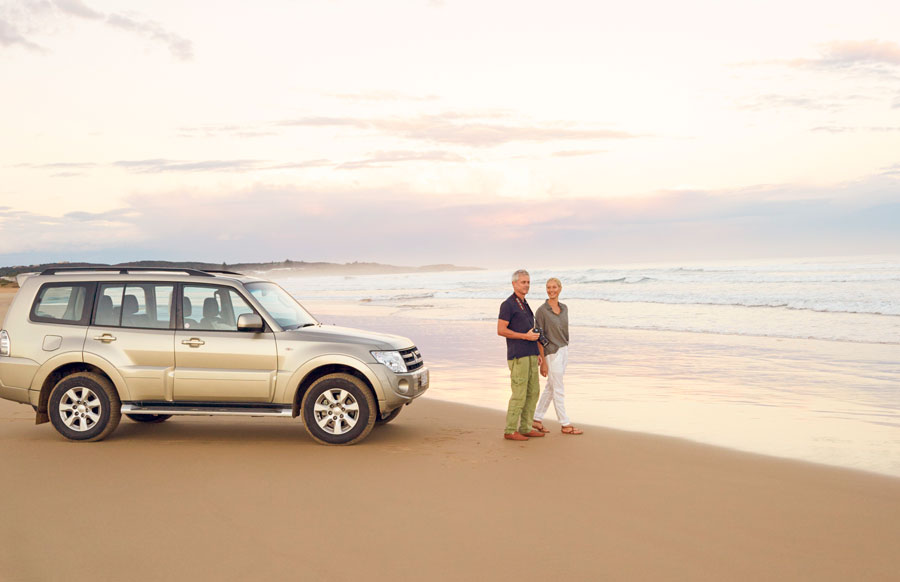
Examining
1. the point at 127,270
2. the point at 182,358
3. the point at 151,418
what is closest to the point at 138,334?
the point at 182,358

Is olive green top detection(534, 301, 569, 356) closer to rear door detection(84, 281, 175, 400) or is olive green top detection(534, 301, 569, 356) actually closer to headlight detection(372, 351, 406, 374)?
headlight detection(372, 351, 406, 374)

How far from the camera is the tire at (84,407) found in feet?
28.4

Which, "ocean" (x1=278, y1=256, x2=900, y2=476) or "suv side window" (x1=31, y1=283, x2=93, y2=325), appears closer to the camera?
"suv side window" (x1=31, y1=283, x2=93, y2=325)

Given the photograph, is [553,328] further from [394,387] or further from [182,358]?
[182,358]

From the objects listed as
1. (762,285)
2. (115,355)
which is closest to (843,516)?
(115,355)

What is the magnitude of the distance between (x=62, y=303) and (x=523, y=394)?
5.44m

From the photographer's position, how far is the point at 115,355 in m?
8.65

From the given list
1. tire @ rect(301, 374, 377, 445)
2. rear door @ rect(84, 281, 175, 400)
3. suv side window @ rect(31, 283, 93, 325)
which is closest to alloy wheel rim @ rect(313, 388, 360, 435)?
tire @ rect(301, 374, 377, 445)

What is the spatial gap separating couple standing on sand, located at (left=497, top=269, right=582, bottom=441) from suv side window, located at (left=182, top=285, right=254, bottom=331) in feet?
9.81

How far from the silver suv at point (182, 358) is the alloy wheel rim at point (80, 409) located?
1 cm

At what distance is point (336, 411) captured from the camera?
852cm

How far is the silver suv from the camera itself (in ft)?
27.8

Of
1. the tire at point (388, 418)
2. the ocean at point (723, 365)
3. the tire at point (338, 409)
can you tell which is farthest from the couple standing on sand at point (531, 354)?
the tire at point (338, 409)

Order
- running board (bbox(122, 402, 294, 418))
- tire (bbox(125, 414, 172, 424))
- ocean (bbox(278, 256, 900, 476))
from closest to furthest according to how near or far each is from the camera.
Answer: running board (bbox(122, 402, 294, 418)), ocean (bbox(278, 256, 900, 476)), tire (bbox(125, 414, 172, 424))
